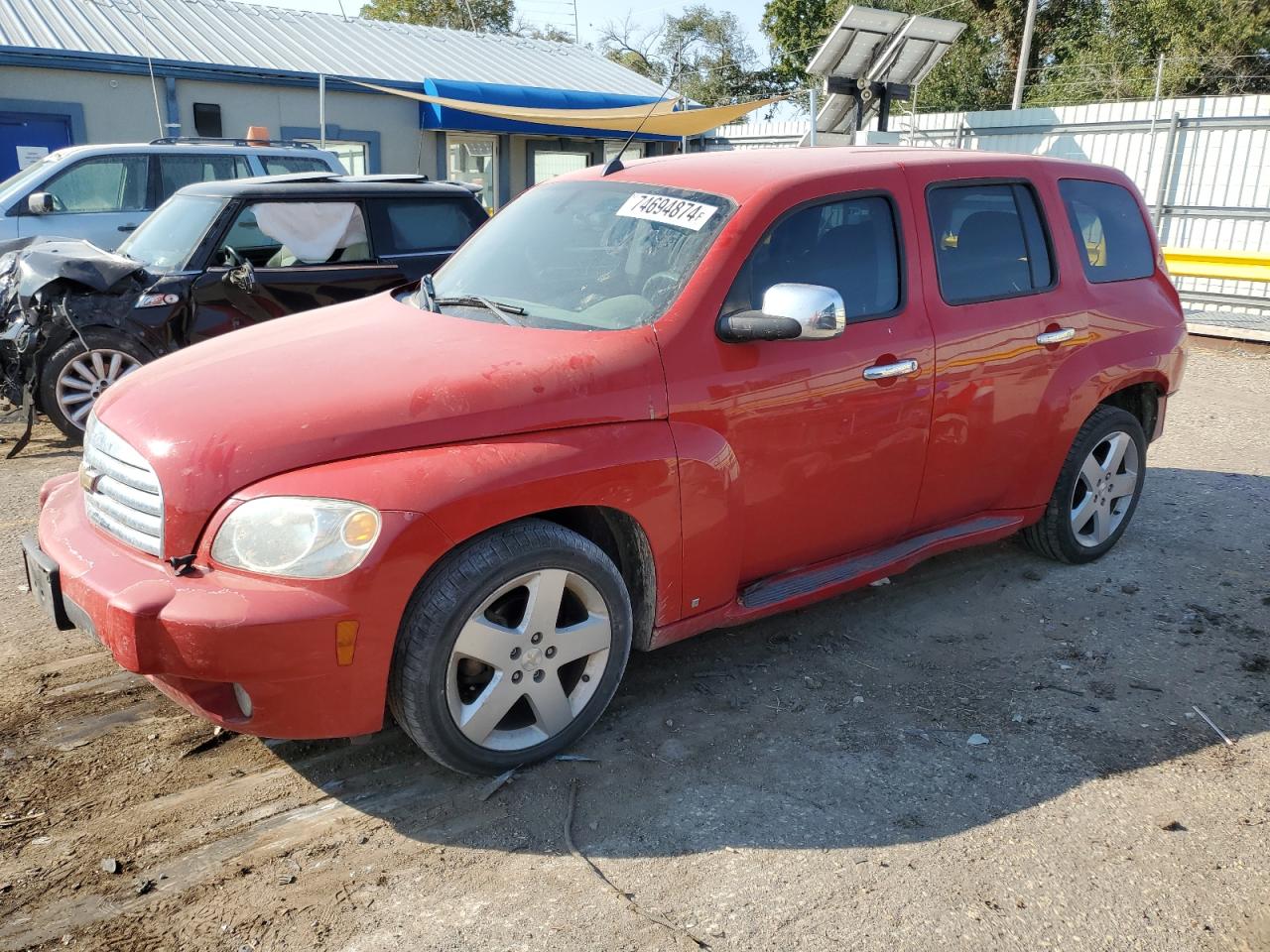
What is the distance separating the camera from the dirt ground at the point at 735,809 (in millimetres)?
2637

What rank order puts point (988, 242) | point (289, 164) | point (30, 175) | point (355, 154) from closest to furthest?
point (988, 242)
point (30, 175)
point (289, 164)
point (355, 154)

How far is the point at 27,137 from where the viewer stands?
52.7 ft

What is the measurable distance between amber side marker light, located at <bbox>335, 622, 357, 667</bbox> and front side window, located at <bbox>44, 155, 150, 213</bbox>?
8.74 m

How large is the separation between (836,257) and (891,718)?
5.61ft

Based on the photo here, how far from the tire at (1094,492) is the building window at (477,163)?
17.7 m

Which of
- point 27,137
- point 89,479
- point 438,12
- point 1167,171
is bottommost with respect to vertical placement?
point 89,479

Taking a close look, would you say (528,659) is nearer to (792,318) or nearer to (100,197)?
(792,318)

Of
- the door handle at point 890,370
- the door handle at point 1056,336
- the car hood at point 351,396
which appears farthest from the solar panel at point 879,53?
the car hood at point 351,396

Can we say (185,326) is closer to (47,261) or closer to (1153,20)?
(47,261)

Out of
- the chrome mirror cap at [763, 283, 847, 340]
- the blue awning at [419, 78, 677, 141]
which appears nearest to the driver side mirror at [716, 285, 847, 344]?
the chrome mirror cap at [763, 283, 847, 340]

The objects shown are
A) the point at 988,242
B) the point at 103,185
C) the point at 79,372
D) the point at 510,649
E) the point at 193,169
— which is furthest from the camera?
the point at 193,169

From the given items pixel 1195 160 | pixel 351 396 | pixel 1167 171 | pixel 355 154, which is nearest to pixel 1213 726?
pixel 351 396

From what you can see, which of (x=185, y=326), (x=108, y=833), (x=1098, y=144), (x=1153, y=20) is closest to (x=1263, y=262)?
(x=1098, y=144)

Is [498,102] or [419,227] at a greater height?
[498,102]
